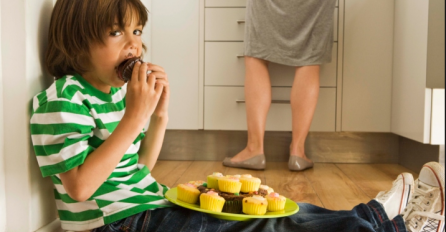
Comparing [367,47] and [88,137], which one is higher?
[367,47]

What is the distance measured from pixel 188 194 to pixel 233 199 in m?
0.10

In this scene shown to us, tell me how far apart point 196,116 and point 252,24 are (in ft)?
1.77

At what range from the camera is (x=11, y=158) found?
1.04 meters

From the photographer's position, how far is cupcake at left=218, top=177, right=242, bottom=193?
1.12 m

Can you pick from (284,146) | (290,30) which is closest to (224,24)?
(290,30)

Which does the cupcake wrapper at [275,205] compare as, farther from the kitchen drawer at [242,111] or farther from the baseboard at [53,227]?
A: the kitchen drawer at [242,111]

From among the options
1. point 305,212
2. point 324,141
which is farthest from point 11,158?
point 324,141

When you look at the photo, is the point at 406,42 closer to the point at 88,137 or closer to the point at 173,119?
the point at 173,119

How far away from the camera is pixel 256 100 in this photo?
7.41 ft

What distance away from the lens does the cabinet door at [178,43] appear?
2451mm

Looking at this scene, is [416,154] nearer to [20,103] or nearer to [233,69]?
[233,69]

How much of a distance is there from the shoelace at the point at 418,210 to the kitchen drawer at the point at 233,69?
1.21 m

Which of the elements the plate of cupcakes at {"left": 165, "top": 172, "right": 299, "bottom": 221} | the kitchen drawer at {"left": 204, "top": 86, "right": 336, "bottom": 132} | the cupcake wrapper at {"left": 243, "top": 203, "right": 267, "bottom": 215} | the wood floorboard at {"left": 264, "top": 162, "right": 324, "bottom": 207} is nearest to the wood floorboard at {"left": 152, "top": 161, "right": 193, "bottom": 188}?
the kitchen drawer at {"left": 204, "top": 86, "right": 336, "bottom": 132}

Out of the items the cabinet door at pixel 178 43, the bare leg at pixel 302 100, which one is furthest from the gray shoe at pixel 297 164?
the cabinet door at pixel 178 43
